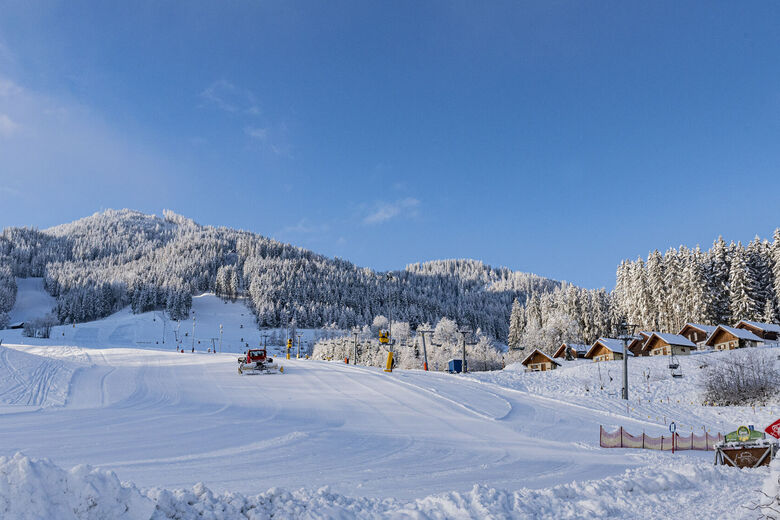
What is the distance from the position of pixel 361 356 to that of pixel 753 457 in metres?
92.4

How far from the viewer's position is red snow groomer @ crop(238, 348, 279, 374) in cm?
3881

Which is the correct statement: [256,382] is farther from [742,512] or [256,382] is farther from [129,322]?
[129,322]

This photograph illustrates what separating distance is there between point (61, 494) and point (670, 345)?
69.1 m

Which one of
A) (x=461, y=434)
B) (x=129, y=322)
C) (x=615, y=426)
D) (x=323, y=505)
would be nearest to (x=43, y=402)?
(x=461, y=434)

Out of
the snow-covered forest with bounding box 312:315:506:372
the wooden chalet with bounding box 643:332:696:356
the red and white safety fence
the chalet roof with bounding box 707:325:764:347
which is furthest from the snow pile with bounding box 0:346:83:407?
the chalet roof with bounding box 707:325:764:347

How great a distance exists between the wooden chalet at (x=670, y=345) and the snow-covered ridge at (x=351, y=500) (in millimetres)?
55418

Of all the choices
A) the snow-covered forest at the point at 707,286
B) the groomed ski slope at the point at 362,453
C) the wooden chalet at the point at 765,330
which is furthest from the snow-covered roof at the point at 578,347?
the groomed ski slope at the point at 362,453

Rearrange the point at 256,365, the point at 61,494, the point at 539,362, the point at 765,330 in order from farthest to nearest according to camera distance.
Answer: the point at 539,362 → the point at 765,330 → the point at 256,365 → the point at 61,494

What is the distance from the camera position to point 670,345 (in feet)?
202

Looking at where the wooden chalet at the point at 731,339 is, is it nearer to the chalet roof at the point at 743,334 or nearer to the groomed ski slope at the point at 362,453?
the chalet roof at the point at 743,334

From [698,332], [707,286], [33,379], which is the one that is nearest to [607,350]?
[698,332]

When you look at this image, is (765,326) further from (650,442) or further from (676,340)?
(650,442)

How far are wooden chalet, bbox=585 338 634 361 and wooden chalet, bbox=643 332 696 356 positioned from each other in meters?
4.47

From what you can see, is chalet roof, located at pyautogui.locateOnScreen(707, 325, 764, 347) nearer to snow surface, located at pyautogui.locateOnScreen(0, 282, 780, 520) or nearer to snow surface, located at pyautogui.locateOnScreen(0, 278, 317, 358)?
snow surface, located at pyautogui.locateOnScreen(0, 282, 780, 520)
